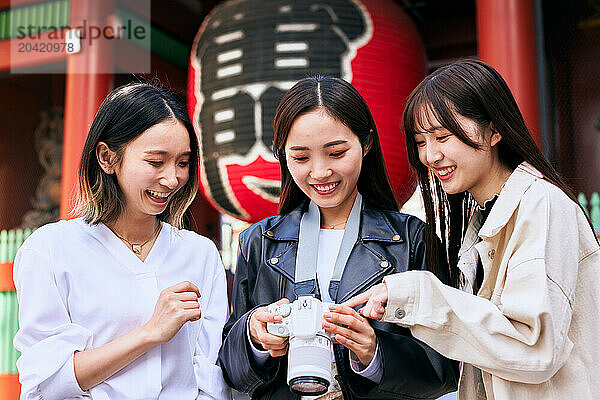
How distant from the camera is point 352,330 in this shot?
1.31m

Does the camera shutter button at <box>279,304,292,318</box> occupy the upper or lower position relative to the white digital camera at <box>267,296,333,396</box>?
upper

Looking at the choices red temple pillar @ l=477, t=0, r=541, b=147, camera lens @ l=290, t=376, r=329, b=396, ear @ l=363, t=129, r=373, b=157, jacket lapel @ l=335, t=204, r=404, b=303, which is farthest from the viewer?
red temple pillar @ l=477, t=0, r=541, b=147

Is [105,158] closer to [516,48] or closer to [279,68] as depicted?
[279,68]

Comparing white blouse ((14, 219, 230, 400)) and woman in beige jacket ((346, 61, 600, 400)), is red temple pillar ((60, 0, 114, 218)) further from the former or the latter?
woman in beige jacket ((346, 61, 600, 400))

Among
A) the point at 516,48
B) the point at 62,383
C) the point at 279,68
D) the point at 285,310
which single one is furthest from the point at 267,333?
the point at 516,48

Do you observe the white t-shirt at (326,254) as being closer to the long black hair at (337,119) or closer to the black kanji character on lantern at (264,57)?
the long black hair at (337,119)

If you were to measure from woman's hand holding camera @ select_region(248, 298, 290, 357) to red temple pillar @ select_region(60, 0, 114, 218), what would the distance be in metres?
3.63

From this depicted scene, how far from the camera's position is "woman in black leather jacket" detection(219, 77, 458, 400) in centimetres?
141

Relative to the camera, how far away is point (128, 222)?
1.57m

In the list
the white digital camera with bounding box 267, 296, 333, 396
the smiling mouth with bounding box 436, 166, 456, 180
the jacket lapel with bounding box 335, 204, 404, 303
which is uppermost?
the smiling mouth with bounding box 436, 166, 456, 180

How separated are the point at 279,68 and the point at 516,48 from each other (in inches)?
48.7

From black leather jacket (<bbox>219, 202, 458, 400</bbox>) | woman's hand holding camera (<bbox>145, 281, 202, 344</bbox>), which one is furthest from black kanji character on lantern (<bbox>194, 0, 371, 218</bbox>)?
woman's hand holding camera (<bbox>145, 281, 202, 344</bbox>)

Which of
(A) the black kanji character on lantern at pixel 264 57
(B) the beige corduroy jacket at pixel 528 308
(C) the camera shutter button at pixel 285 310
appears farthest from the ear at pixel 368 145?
(A) the black kanji character on lantern at pixel 264 57

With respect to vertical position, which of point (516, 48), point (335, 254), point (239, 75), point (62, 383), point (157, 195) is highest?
point (516, 48)
